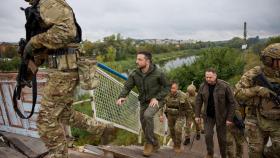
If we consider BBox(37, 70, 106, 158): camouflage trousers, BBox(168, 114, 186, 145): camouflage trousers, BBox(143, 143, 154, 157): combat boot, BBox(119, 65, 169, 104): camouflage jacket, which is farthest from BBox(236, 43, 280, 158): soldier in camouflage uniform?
BBox(37, 70, 106, 158): camouflage trousers

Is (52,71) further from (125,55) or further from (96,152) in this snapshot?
(125,55)

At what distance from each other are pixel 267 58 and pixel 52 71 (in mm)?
2538

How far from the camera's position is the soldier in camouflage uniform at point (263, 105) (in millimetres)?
3977

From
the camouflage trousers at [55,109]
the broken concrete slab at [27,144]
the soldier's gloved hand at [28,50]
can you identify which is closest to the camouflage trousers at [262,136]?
the camouflage trousers at [55,109]

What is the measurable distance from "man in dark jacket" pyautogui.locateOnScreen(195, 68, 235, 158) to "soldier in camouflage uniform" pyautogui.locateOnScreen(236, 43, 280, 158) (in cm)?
75

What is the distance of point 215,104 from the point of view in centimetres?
509

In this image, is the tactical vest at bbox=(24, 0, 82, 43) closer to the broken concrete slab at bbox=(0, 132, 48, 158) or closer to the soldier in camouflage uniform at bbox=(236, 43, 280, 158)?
the broken concrete slab at bbox=(0, 132, 48, 158)

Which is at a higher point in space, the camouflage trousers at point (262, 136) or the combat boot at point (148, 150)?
the camouflage trousers at point (262, 136)

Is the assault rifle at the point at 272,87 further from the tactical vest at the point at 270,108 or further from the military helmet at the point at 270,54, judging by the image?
the military helmet at the point at 270,54

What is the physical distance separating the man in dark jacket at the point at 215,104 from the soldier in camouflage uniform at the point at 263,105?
749 millimetres

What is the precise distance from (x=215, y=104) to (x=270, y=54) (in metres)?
1.37

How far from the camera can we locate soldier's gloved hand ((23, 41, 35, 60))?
342 centimetres

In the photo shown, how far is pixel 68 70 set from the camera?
356cm

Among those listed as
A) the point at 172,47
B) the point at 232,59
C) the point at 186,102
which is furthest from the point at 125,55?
the point at 186,102
